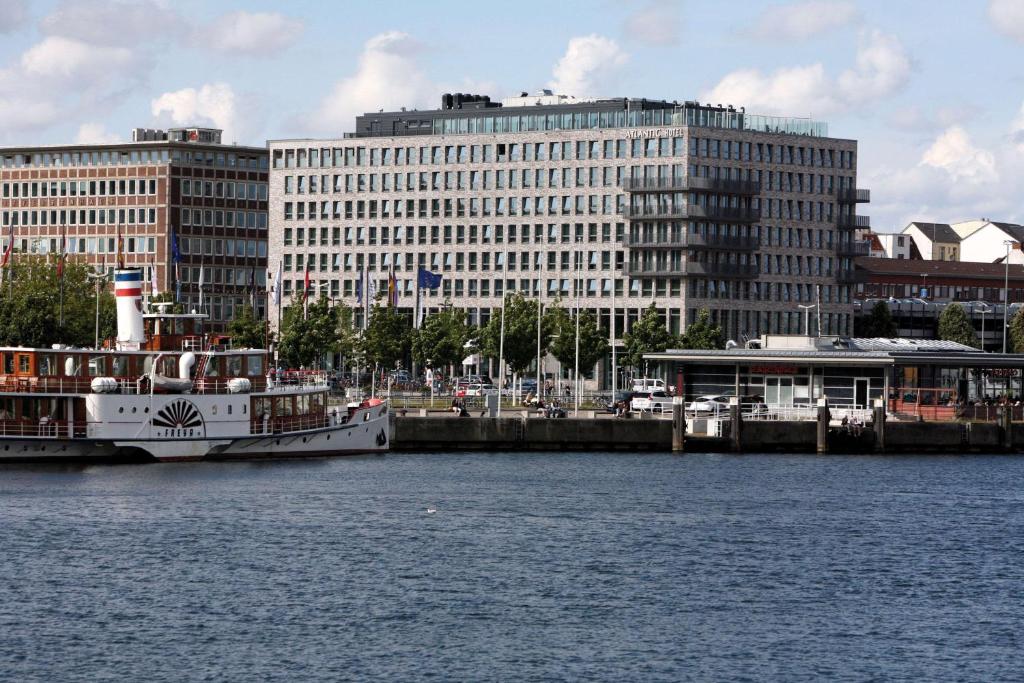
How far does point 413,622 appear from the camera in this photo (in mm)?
62938

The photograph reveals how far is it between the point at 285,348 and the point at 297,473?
57720mm

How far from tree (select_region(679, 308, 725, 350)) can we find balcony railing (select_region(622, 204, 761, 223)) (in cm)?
1320

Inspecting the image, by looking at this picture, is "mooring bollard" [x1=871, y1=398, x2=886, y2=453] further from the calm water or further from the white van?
the white van

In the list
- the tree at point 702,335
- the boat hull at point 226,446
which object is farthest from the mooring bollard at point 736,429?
the tree at point 702,335

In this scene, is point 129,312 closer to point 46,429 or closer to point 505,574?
point 46,429

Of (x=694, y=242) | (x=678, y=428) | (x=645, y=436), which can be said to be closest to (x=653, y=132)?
(x=694, y=242)

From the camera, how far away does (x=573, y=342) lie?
16362cm

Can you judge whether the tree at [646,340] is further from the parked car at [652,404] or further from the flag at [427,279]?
the parked car at [652,404]

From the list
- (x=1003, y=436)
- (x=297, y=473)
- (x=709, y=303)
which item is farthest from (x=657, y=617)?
(x=709, y=303)

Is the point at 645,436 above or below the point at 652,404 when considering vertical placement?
below

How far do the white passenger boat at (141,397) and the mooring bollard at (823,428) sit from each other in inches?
1170

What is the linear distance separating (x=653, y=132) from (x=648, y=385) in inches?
1697

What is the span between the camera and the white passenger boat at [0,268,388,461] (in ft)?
339

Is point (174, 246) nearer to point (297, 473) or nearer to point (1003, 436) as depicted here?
point (297, 473)
